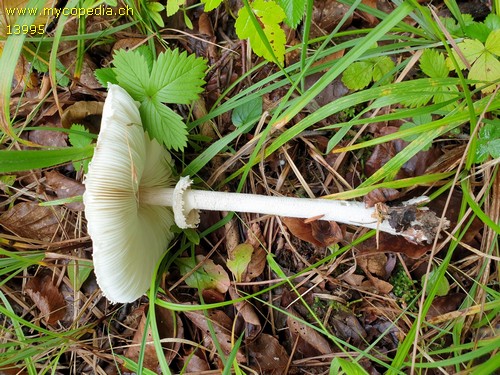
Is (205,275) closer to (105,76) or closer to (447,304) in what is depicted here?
(105,76)

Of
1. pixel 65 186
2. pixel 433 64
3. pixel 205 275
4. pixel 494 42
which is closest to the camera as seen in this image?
pixel 494 42

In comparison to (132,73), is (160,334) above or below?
below

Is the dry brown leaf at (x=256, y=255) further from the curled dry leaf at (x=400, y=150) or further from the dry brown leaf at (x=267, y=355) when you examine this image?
the curled dry leaf at (x=400, y=150)

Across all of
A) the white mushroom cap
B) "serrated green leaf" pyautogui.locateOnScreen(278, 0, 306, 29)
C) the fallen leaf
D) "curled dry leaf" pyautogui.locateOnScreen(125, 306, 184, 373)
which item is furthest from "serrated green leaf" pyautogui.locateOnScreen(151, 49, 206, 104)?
the fallen leaf

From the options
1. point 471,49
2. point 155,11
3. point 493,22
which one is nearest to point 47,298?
point 155,11

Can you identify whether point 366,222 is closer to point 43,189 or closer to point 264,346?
point 264,346

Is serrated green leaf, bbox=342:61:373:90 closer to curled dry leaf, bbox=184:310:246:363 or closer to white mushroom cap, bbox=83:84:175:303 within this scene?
white mushroom cap, bbox=83:84:175:303

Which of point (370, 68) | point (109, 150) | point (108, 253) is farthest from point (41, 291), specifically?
point (370, 68)
